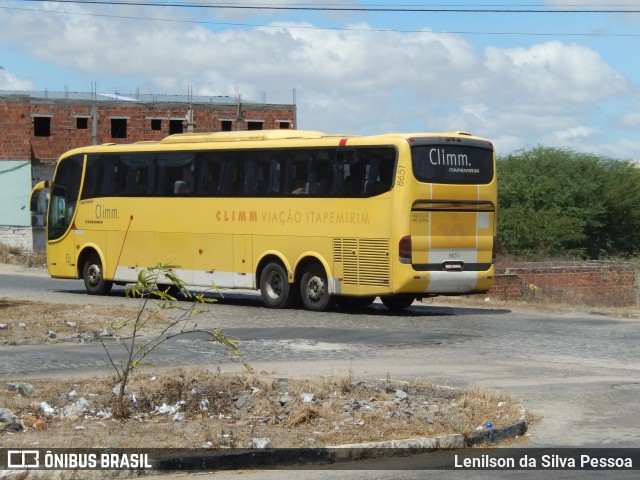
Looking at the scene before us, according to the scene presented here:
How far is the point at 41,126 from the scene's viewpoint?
236ft

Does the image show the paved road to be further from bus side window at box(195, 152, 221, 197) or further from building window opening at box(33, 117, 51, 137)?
building window opening at box(33, 117, 51, 137)

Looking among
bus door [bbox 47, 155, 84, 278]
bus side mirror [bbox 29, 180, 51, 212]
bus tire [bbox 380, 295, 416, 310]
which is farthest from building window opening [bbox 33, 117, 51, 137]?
bus tire [bbox 380, 295, 416, 310]

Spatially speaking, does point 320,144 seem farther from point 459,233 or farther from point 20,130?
point 20,130

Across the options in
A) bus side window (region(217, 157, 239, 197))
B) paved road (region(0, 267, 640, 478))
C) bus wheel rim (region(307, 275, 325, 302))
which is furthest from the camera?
bus side window (region(217, 157, 239, 197))

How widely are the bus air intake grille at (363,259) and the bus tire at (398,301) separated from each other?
1.83 meters

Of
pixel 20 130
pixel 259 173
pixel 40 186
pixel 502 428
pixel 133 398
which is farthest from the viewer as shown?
pixel 20 130

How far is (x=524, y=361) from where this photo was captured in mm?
16969

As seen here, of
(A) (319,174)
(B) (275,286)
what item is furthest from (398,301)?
(A) (319,174)

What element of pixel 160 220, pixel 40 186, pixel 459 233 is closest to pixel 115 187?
pixel 160 220

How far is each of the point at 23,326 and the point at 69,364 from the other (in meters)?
4.31

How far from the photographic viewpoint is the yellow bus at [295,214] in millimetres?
23328

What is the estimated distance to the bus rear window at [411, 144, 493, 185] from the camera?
913 inches

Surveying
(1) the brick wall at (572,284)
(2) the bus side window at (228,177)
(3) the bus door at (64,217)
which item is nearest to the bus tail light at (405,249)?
(2) the bus side window at (228,177)

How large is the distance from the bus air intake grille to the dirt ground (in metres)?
9.94
